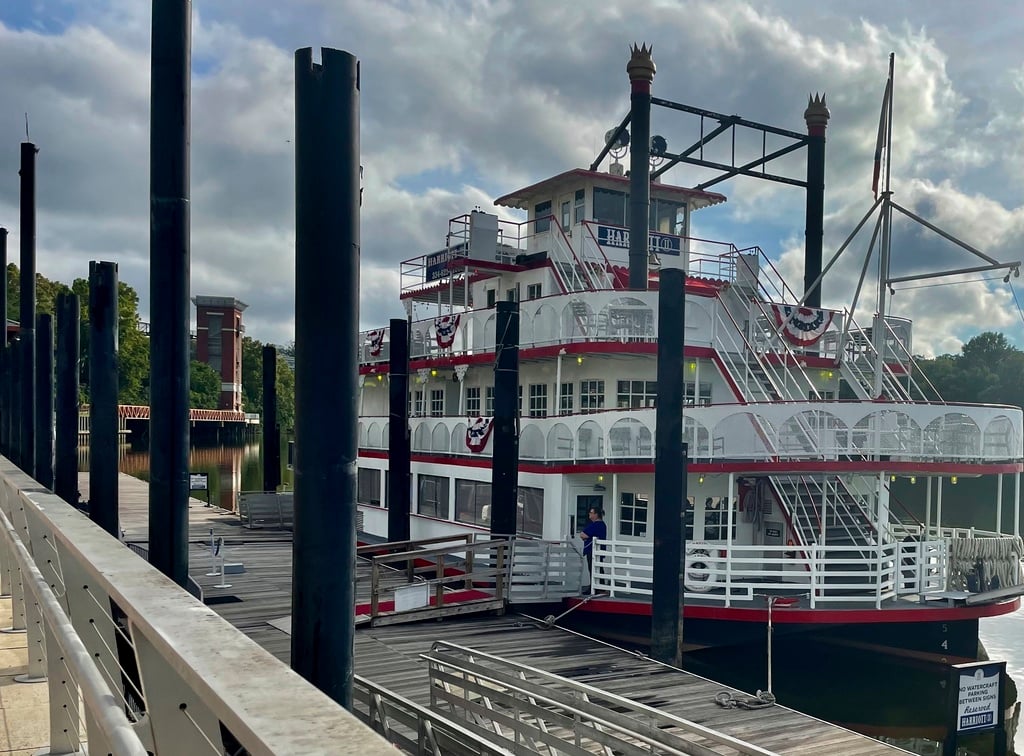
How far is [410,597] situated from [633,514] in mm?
5434

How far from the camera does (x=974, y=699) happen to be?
37.0 feet

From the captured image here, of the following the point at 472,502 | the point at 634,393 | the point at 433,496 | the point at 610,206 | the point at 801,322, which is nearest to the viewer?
the point at 634,393

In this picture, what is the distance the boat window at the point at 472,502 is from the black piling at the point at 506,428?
3083 mm

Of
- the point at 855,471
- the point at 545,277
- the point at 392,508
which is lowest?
the point at 392,508

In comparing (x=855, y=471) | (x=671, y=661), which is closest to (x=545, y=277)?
(x=855, y=471)

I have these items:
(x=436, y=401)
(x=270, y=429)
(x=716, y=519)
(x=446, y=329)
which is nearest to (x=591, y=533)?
(x=716, y=519)

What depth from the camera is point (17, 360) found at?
84.3 ft

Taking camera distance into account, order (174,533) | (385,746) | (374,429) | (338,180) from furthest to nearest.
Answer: (374,429) < (174,533) < (338,180) < (385,746)

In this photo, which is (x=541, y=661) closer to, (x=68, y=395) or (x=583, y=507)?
(x=583, y=507)

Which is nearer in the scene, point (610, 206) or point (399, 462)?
point (399, 462)

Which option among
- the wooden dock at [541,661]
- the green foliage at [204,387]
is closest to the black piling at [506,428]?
the wooden dock at [541,661]

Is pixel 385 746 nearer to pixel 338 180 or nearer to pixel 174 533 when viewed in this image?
pixel 338 180

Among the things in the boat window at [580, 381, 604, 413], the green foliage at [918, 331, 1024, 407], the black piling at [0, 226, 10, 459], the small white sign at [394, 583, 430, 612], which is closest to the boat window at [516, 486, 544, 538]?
the boat window at [580, 381, 604, 413]

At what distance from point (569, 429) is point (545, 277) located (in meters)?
6.64
